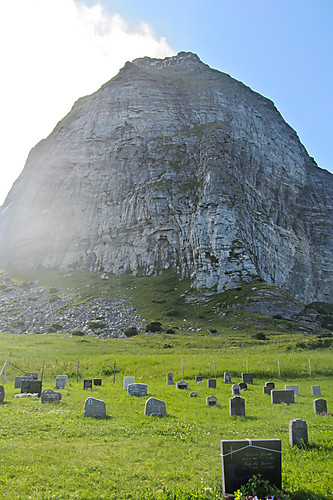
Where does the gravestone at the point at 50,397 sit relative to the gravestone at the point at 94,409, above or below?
below

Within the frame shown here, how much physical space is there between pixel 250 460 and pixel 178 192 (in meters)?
118

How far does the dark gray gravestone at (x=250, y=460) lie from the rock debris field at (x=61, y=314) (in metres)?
65.6

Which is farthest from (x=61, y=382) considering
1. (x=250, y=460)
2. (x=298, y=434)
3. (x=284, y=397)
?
(x=250, y=460)

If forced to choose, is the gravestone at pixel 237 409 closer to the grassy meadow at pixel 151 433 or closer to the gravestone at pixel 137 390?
the grassy meadow at pixel 151 433

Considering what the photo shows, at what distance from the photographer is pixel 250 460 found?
28.7 ft

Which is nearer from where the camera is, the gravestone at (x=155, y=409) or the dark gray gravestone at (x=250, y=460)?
the dark gray gravestone at (x=250, y=460)

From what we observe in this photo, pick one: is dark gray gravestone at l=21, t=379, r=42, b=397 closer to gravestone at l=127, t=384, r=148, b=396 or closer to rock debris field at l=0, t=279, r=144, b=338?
gravestone at l=127, t=384, r=148, b=396

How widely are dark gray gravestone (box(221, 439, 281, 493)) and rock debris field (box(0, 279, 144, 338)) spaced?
215 feet

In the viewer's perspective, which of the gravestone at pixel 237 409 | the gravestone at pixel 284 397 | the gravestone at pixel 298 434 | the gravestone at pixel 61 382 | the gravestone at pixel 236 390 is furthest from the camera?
the gravestone at pixel 61 382

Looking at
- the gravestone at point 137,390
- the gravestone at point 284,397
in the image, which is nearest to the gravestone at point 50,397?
the gravestone at point 137,390

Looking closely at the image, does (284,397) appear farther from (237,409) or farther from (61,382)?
(61,382)

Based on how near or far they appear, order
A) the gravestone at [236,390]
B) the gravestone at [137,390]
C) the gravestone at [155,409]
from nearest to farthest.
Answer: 1. the gravestone at [155,409]
2. the gravestone at [137,390]
3. the gravestone at [236,390]

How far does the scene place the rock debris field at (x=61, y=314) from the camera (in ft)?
262

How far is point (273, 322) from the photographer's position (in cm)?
7331
